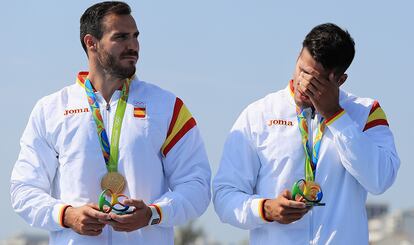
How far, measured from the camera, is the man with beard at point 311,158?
9.94 metres

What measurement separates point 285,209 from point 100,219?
52.0 inches

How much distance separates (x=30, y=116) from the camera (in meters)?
10.6

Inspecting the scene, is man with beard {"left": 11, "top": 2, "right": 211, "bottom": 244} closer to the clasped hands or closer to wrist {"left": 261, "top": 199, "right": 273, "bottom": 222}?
the clasped hands

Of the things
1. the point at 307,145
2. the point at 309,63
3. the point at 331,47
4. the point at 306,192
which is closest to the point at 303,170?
the point at 307,145

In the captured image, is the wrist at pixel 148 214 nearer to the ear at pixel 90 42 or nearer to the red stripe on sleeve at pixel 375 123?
the ear at pixel 90 42

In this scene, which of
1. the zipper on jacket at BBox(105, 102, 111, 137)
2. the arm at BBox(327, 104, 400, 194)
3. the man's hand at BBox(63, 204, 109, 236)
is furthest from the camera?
the zipper on jacket at BBox(105, 102, 111, 137)

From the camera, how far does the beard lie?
402 inches

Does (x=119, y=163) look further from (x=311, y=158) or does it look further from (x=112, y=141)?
(x=311, y=158)

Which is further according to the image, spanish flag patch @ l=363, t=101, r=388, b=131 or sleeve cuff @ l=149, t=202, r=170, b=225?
spanish flag patch @ l=363, t=101, r=388, b=131

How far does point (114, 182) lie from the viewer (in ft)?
33.2

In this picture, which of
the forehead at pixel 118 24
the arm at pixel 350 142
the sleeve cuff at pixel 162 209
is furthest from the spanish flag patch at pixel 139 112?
the arm at pixel 350 142

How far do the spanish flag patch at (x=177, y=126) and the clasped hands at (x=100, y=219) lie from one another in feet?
1.98

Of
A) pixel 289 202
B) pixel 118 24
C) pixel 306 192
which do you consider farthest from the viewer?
pixel 118 24

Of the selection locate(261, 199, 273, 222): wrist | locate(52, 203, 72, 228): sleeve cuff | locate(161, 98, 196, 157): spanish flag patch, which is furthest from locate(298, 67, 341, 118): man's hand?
locate(52, 203, 72, 228): sleeve cuff
